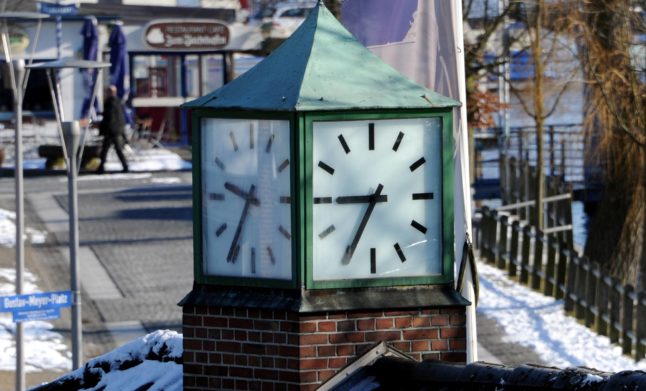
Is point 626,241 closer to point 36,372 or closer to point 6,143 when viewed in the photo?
point 36,372

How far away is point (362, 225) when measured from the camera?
539 centimetres

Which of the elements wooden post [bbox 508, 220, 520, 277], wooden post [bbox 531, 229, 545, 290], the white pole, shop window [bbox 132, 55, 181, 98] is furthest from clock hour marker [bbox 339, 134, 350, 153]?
shop window [bbox 132, 55, 181, 98]

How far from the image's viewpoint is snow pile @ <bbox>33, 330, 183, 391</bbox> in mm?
6719

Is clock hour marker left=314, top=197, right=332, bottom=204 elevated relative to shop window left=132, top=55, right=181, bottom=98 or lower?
lower

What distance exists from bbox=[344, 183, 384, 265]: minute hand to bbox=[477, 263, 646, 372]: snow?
36.5 ft

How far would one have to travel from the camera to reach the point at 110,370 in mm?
7164

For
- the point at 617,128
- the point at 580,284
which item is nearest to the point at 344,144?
the point at 580,284

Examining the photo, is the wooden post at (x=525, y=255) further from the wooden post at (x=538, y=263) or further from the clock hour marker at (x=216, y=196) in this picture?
the clock hour marker at (x=216, y=196)

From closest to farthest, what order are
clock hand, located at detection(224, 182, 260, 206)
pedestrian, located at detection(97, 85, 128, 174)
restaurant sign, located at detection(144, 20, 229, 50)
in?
clock hand, located at detection(224, 182, 260, 206)
pedestrian, located at detection(97, 85, 128, 174)
restaurant sign, located at detection(144, 20, 229, 50)

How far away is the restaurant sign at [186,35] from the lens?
33156mm

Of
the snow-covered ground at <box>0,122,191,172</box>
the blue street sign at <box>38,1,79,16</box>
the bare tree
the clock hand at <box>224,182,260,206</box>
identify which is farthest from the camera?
the blue street sign at <box>38,1,79,16</box>

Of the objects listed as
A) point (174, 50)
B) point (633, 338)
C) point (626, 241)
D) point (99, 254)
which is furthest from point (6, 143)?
point (633, 338)

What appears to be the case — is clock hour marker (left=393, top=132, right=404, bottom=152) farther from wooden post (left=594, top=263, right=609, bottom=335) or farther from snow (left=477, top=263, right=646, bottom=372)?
wooden post (left=594, top=263, right=609, bottom=335)

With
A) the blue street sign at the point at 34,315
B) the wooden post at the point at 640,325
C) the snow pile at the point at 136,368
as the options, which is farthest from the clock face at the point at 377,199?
the wooden post at the point at 640,325
